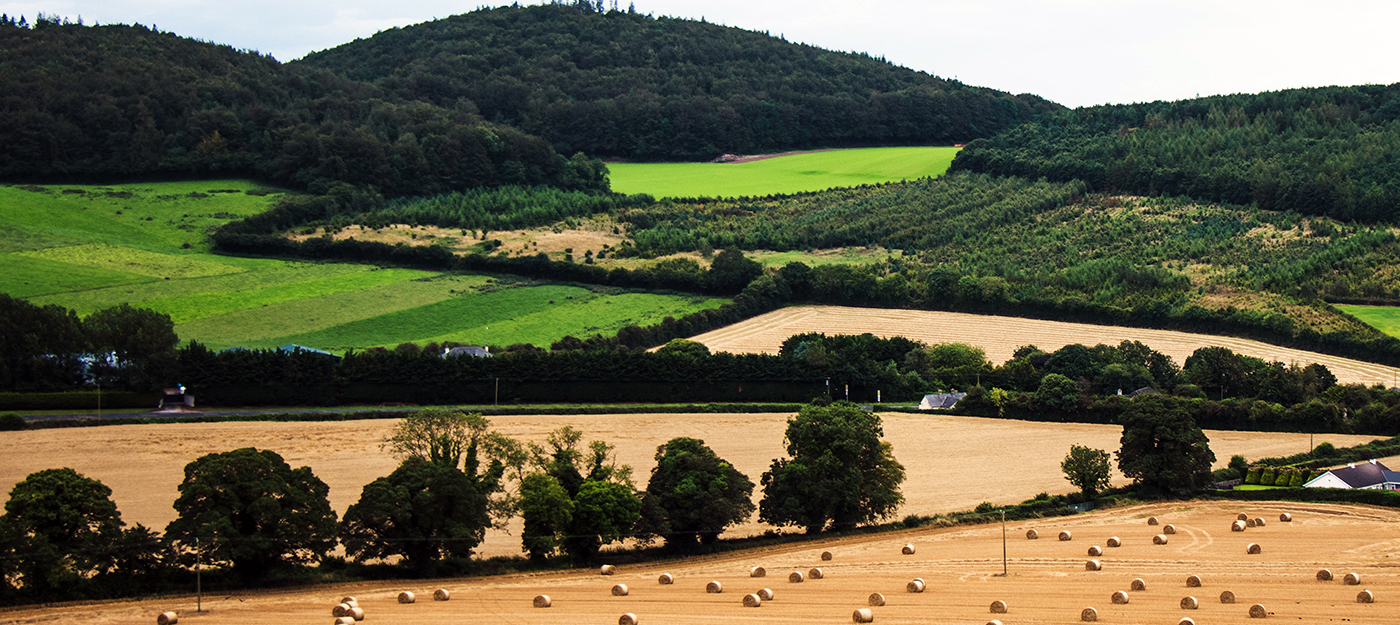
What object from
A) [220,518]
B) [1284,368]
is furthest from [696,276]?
[220,518]

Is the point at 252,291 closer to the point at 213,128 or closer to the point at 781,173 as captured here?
the point at 213,128

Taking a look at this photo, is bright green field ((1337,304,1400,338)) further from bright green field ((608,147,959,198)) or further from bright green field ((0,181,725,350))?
bright green field ((608,147,959,198))

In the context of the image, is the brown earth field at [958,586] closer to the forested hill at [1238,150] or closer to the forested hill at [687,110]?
the forested hill at [1238,150]

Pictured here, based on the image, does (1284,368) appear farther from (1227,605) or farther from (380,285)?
(380,285)

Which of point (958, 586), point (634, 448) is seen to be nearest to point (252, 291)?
point (634, 448)

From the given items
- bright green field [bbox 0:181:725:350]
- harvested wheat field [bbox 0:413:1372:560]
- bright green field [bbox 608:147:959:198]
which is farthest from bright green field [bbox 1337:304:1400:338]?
bright green field [bbox 608:147:959:198]

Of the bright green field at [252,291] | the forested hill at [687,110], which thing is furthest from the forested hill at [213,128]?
the forested hill at [687,110]
